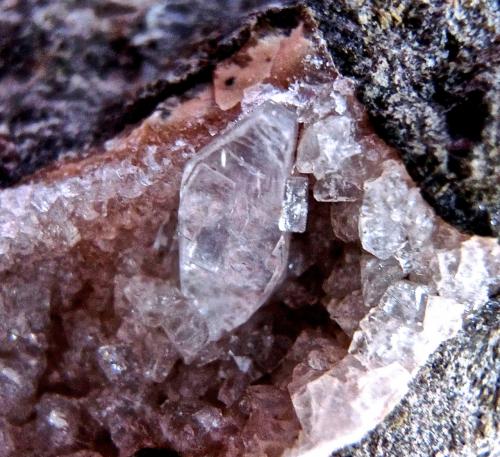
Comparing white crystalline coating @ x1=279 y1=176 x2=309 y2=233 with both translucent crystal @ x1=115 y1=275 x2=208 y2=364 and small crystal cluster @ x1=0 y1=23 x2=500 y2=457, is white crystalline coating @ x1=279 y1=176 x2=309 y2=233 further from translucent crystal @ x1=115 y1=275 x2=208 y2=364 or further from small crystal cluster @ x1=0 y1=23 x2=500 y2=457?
translucent crystal @ x1=115 y1=275 x2=208 y2=364

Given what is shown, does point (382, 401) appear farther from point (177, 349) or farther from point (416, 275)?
point (177, 349)

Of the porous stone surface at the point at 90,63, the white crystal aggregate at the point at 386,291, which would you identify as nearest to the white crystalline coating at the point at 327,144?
the white crystal aggregate at the point at 386,291

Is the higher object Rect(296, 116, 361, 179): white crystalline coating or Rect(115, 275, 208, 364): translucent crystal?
Rect(296, 116, 361, 179): white crystalline coating

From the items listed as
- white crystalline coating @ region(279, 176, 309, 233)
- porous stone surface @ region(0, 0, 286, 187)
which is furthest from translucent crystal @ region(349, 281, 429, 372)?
porous stone surface @ region(0, 0, 286, 187)

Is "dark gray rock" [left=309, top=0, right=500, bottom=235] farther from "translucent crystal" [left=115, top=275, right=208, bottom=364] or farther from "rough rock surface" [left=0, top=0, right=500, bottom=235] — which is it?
"translucent crystal" [left=115, top=275, right=208, bottom=364]

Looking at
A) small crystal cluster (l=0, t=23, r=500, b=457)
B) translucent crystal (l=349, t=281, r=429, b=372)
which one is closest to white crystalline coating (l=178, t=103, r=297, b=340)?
small crystal cluster (l=0, t=23, r=500, b=457)

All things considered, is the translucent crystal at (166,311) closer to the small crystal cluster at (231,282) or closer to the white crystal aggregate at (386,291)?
the small crystal cluster at (231,282)

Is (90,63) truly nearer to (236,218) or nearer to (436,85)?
(236,218)

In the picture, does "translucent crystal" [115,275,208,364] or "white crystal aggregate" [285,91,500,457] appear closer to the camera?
"white crystal aggregate" [285,91,500,457]

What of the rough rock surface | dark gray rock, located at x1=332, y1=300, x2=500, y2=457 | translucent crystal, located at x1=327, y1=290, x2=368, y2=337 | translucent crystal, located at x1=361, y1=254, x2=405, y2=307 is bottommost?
dark gray rock, located at x1=332, y1=300, x2=500, y2=457
